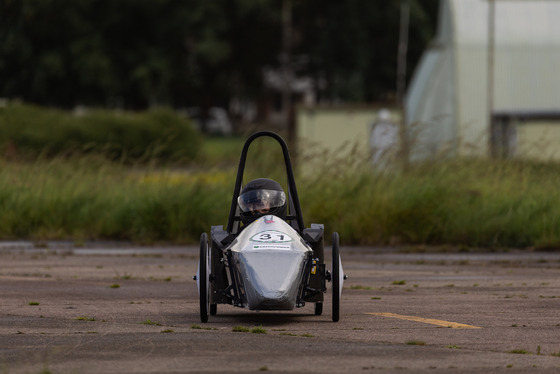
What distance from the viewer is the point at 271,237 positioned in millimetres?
10195

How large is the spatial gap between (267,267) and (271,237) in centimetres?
45

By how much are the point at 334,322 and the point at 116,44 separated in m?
58.9

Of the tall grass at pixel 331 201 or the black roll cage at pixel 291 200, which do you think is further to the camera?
the tall grass at pixel 331 201

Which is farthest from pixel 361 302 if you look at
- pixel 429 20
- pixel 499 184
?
pixel 429 20

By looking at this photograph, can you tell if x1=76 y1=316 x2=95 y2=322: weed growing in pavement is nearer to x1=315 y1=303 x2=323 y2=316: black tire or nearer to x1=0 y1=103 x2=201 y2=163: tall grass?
x1=315 y1=303 x2=323 y2=316: black tire

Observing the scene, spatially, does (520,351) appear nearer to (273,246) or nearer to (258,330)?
(258,330)

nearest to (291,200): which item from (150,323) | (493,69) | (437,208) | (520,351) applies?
(150,323)

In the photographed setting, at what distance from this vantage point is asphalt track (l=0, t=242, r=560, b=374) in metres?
8.17

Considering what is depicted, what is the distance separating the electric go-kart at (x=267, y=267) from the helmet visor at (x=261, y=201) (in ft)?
0.64

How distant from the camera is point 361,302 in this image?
11.8 m

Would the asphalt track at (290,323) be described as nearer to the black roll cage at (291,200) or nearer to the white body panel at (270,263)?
the white body panel at (270,263)

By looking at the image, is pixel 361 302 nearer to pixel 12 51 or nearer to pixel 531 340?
pixel 531 340

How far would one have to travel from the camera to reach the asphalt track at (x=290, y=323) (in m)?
8.17

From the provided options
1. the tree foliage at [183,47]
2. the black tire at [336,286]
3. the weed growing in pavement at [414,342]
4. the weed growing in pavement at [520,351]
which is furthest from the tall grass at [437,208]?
the tree foliage at [183,47]
